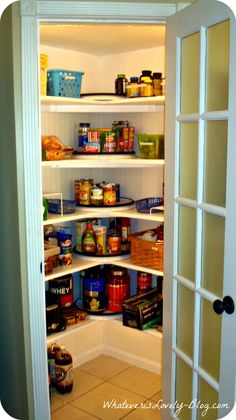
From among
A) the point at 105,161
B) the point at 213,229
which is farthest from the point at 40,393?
the point at 105,161

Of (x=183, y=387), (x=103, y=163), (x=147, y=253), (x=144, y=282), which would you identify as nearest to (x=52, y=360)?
(x=144, y=282)

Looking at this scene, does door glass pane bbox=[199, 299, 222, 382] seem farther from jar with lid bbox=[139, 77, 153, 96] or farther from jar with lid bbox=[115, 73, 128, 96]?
jar with lid bbox=[115, 73, 128, 96]

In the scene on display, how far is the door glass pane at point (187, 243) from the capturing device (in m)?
2.08

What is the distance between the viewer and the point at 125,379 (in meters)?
3.22

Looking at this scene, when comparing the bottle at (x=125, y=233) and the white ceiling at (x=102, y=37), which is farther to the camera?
the bottle at (x=125, y=233)

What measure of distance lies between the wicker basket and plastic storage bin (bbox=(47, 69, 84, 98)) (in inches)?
41.0

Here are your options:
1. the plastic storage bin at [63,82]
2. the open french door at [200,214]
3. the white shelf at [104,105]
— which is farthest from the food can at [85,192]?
the open french door at [200,214]

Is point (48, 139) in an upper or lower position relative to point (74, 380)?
upper

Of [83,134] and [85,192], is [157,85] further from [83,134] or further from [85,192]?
[85,192]

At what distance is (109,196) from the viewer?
10.6 ft

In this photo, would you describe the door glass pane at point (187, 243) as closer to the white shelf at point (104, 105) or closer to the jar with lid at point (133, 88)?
the white shelf at point (104, 105)

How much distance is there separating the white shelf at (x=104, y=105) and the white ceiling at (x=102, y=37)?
1.17 feet

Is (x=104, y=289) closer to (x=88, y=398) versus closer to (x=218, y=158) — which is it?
(x=88, y=398)

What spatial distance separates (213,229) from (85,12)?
1.13 metres
